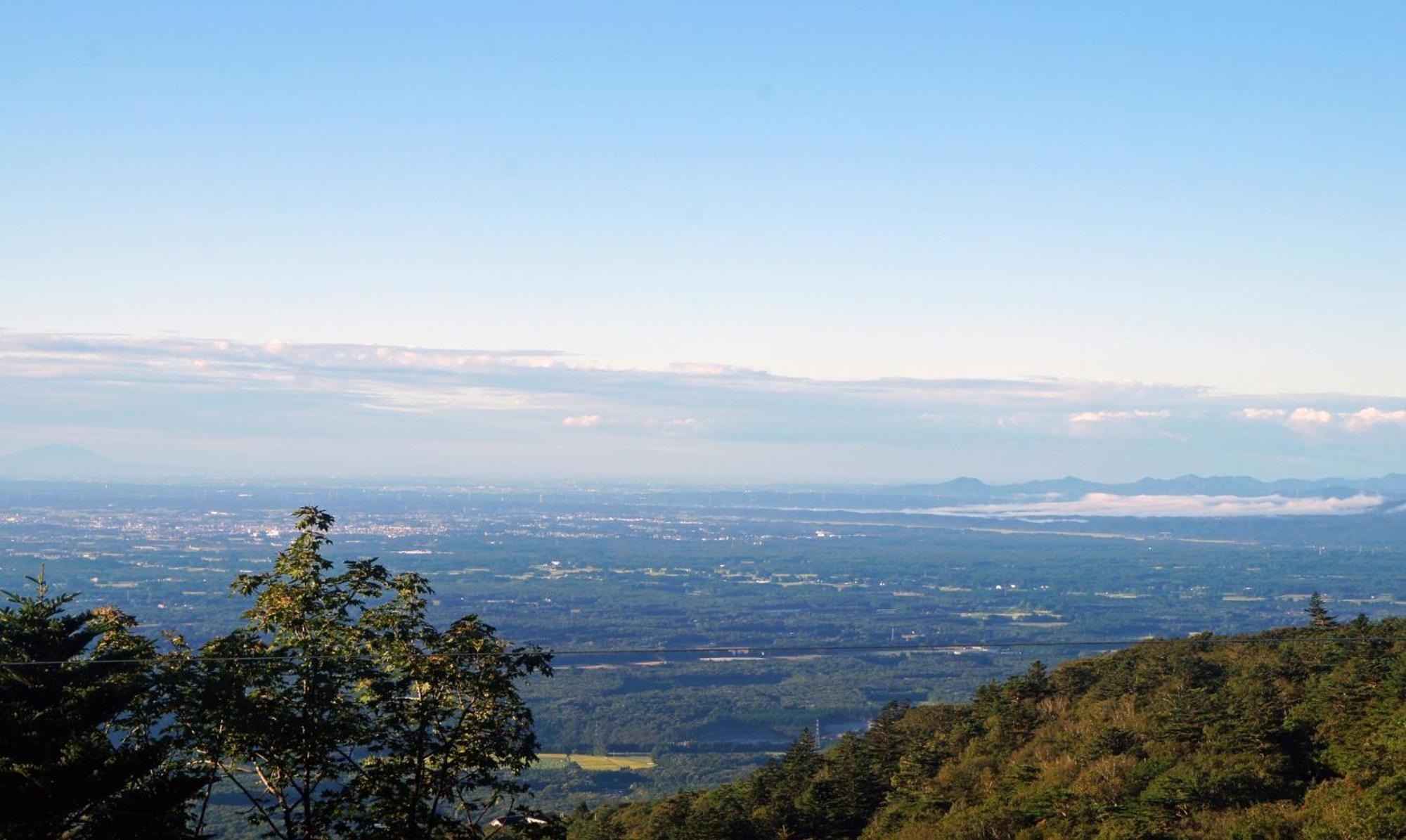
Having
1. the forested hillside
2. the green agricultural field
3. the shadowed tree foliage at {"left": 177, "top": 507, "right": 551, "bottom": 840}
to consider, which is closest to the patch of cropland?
the green agricultural field

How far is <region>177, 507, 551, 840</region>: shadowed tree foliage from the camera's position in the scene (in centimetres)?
1291

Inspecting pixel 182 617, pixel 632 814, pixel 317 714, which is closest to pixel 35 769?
pixel 317 714

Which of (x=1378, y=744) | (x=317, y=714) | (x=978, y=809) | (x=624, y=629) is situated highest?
(x=317, y=714)

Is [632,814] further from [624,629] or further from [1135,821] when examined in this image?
[624,629]

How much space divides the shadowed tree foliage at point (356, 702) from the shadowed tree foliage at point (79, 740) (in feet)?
1.70

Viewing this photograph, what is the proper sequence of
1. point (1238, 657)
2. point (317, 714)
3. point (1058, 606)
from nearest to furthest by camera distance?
point (317, 714)
point (1238, 657)
point (1058, 606)

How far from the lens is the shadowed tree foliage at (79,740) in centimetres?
1201

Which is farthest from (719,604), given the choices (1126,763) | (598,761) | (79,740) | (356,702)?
(79,740)

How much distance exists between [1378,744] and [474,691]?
15.5 metres

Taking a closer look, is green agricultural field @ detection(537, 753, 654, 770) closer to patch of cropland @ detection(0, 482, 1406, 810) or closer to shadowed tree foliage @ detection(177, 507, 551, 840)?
patch of cropland @ detection(0, 482, 1406, 810)

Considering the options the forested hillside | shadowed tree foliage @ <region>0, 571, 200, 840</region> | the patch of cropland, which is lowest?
the patch of cropland

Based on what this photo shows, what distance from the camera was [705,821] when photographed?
78.0 feet

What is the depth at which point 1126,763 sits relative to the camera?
72.8 ft

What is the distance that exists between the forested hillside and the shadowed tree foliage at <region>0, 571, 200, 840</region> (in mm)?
12917
